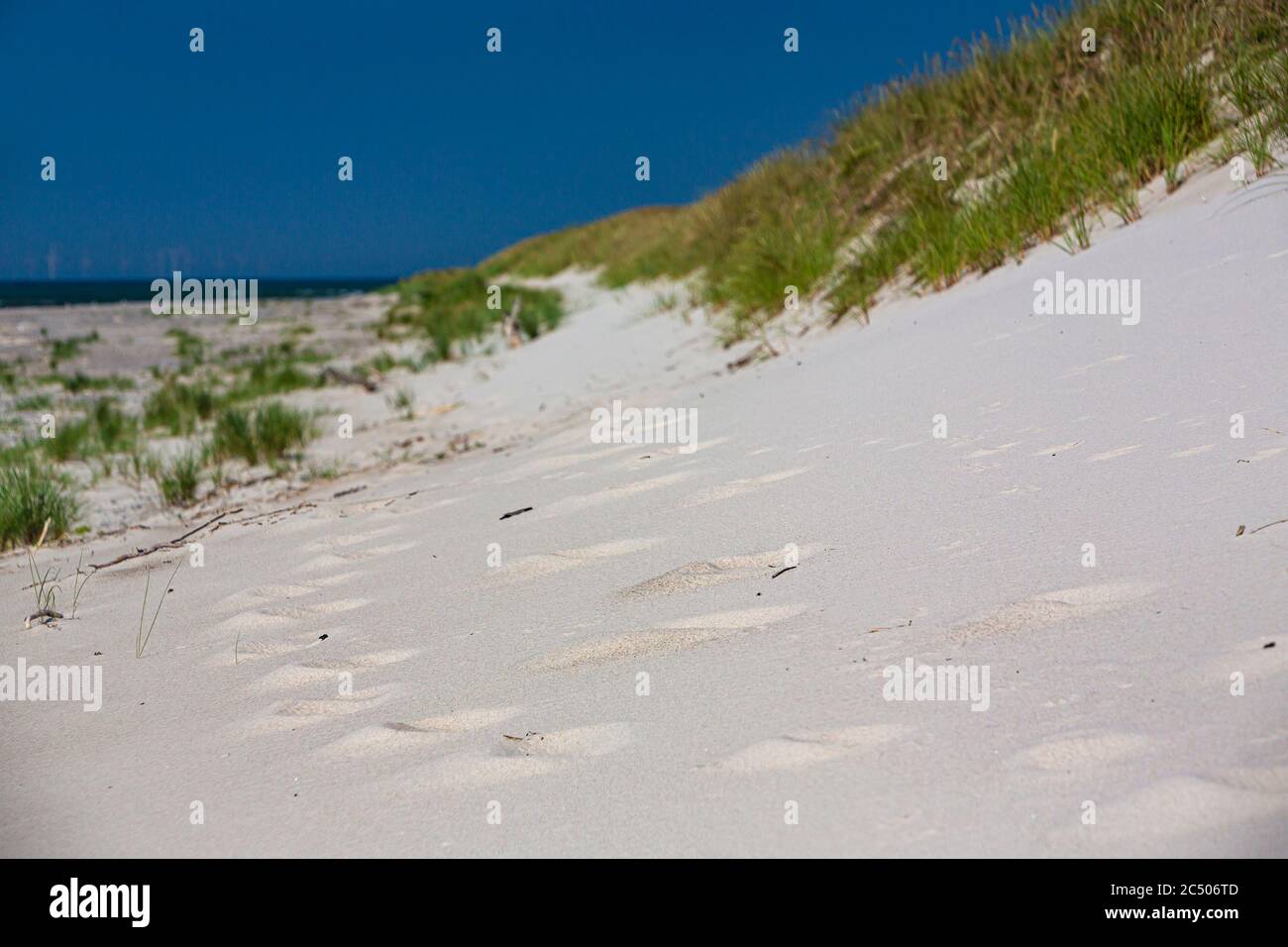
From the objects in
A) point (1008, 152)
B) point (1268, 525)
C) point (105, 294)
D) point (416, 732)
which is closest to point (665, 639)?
point (416, 732)

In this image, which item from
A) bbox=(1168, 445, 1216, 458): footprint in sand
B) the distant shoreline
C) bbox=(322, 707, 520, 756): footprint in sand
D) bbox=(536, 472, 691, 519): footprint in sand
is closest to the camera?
bbox=(322, 707, 520, 756): footprint in sand

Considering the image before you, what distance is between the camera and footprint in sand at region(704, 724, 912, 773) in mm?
1446

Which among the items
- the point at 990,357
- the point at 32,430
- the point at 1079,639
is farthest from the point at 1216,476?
the point at 32,430

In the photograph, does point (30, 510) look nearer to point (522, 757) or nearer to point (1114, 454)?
point (522, 757)

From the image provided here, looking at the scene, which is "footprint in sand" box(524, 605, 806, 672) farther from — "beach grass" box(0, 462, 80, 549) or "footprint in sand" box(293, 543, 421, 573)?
"beach grass" box(0, 462, 80, 549)

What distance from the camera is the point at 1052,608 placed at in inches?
68.0

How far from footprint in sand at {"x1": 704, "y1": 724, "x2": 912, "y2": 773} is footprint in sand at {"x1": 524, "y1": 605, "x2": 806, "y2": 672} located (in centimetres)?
45

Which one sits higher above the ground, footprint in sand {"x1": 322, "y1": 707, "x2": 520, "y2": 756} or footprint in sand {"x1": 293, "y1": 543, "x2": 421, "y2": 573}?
footprint in sand {"x1": 293, "y1": 543, "x2": 421, "y2": 573}

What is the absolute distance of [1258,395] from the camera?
2.37 metres

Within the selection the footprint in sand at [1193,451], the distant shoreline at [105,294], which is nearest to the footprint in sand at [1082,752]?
the footprint in sand at [1193,451]

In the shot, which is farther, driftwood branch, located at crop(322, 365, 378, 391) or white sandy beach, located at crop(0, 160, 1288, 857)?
driftwood branch, located at crop(322, 365, 378, 391)

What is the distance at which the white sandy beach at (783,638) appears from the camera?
1340 millimetres

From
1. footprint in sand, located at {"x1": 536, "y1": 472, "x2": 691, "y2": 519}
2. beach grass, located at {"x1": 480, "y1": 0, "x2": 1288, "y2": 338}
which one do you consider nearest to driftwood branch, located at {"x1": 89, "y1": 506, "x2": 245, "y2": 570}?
footprint in sand, located at {"x1": 536, "y1": 472, "x2": 691, "y2": 519}

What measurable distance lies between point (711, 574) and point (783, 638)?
0.42 meters
